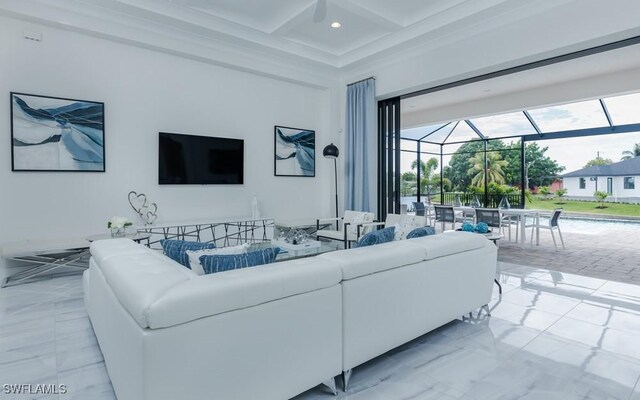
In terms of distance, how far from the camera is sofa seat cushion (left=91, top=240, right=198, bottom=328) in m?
1.29

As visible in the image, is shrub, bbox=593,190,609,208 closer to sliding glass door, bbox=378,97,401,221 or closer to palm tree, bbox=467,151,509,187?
palm tree, bbox=467,151,509,187

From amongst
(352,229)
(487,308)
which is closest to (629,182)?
(352,229)

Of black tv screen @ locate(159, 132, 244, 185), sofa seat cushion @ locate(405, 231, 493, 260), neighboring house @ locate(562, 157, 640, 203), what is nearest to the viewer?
sofa seat cushion @ locate(405, 231, 493, 260)

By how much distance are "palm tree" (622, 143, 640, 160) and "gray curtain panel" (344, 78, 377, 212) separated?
22.7 feet

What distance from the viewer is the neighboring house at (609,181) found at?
28.1 feet

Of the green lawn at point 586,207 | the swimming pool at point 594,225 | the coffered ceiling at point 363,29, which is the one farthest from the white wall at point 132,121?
the green lawn at point 586,207

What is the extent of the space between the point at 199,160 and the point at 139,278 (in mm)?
3790

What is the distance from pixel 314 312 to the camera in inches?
68.0

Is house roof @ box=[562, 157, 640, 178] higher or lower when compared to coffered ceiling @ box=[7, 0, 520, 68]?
lower

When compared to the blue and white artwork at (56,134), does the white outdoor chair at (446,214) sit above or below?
below

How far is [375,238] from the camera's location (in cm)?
255

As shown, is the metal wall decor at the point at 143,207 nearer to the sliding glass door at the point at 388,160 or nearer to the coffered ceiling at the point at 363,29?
the coffered ceiling at the point at 363,29

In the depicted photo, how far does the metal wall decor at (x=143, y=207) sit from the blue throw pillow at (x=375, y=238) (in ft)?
10.8

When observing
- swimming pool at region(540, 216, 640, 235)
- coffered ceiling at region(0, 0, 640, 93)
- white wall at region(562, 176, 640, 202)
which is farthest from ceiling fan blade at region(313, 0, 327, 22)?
white wall at region(562, 176, 640, 202)
